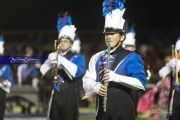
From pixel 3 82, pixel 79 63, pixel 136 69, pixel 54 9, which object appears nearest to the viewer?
pixel 136 69

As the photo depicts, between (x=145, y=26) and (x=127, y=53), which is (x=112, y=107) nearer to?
(x=127, y=53)

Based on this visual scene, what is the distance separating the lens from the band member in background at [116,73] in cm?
482

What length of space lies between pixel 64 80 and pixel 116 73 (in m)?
1.87

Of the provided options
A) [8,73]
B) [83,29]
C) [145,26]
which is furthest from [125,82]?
[83,29]

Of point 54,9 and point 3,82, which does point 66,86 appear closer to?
point 3,82

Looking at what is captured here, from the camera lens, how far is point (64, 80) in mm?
6629

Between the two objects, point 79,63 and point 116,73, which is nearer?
point 116,73

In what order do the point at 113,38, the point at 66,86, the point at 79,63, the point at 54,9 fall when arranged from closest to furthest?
the point at 113,38
the point at 66,86
the point at 79,63
the point at 54,9

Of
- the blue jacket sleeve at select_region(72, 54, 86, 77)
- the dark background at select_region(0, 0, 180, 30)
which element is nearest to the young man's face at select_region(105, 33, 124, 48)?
the dark background at select_region(0, 0, 180, 30)

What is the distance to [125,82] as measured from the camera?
4711 millimetres

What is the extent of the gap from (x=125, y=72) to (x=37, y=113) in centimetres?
701

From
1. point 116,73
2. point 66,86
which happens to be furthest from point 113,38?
point 66,86

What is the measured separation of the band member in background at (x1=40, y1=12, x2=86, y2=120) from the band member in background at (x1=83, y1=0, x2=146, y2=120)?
57.7 inches

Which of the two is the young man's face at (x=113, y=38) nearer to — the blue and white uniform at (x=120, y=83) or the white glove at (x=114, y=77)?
the blue and white uniform at (x=120, y=83)
